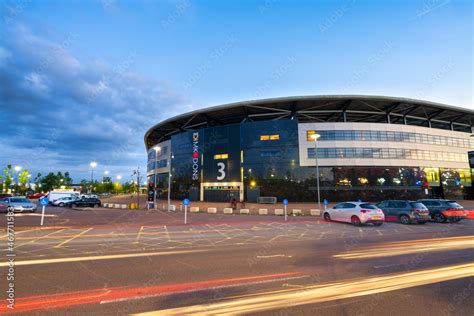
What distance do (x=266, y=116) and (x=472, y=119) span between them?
2047 inches

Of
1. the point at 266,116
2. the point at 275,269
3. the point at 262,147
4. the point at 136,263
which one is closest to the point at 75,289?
the point at 136,263

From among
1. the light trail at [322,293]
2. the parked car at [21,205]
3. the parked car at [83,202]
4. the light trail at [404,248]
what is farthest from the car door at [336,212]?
the parked car at [83,202]

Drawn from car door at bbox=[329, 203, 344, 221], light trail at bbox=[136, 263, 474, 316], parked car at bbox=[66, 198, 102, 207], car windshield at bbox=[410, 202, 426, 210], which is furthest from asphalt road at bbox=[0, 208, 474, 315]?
parked car at bbox=[66, 198, 102, 207]

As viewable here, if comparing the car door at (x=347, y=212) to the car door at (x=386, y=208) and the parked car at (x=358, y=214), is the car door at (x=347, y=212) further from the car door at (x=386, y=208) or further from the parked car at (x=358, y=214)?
the car door at (x=386, y=208)

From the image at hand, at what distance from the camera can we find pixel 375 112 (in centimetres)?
4669

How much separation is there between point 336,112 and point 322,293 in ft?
159

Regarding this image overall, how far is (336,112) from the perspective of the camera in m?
47.6

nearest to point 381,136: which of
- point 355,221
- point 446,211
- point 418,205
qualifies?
point 446,211

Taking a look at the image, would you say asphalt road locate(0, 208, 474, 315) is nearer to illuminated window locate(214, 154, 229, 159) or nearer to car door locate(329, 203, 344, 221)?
car door locate(329, 203, 344, 221)

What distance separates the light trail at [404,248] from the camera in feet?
26.3

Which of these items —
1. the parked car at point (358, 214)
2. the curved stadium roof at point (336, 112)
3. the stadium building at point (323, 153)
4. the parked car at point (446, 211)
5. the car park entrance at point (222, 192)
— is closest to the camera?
the parked car at point (358, 214)

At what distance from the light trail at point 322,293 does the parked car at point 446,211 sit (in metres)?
Result: 15.9

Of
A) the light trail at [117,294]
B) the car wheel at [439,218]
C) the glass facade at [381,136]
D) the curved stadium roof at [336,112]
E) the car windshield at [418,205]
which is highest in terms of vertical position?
the curved stadium roof at [336,112]

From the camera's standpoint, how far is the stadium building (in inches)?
1615
